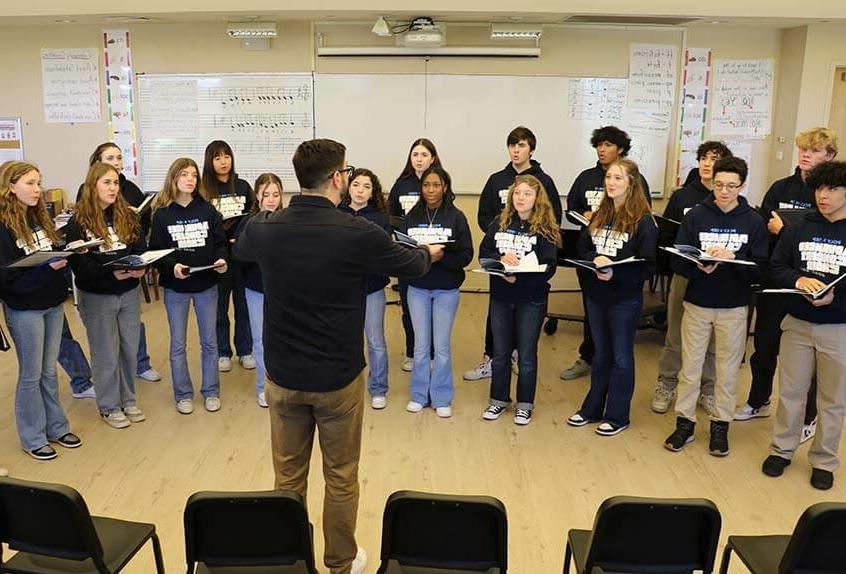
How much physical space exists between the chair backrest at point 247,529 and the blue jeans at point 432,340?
2.25 meters

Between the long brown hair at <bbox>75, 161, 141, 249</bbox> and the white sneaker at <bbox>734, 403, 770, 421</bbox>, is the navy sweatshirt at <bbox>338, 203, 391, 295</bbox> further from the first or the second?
the white sneaker at <bbox>734, 403, 770, 421</bbox>

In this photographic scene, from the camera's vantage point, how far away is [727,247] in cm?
366

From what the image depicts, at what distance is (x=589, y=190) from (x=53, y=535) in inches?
153

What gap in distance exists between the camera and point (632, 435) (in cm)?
410

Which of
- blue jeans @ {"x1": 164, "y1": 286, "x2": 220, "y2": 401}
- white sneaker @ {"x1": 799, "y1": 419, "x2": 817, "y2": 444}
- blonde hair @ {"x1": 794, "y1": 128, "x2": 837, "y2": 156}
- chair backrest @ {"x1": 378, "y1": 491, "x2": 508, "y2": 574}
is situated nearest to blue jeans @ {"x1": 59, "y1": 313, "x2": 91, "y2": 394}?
blue jeans @ {"x1": 164, "y1": 286, "x2": 220, "y2": 401}

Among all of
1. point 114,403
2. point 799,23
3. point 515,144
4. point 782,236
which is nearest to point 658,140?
point 799,23

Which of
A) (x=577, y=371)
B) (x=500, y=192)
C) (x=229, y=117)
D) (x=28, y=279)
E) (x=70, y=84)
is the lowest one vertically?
(x=577, y=371)

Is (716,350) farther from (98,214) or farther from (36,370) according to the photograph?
(36,370)

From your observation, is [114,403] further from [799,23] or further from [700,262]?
[799,23]

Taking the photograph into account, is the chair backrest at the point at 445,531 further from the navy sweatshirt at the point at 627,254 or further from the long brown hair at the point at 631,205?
the long brown hair at the point at 631,205

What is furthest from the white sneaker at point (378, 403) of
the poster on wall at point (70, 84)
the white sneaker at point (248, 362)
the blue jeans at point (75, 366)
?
the poster on wall at point (70, 84)

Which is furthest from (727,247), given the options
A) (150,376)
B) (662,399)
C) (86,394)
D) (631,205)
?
(86,394)

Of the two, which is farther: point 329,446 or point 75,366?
point 75,366

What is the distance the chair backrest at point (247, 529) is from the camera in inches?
76.0
